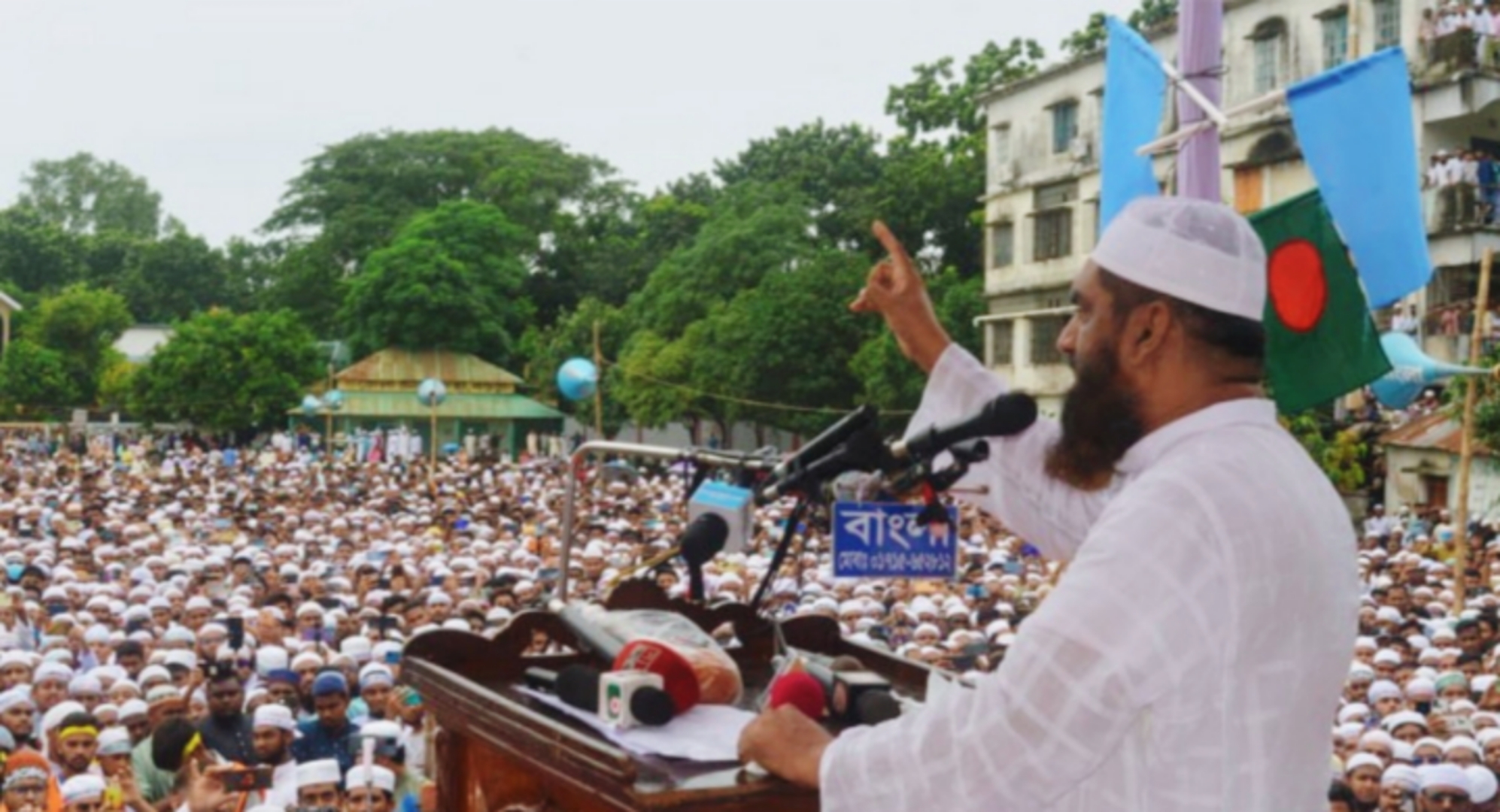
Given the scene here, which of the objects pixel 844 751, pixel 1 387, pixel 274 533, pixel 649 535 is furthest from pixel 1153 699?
pixel 1 387

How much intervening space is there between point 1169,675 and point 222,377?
133 ft

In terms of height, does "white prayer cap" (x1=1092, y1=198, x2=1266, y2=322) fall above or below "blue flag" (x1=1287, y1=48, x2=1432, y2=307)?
below

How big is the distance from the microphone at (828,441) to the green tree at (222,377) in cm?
3972

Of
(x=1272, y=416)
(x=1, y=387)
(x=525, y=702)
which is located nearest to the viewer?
(x=1272, y=416)

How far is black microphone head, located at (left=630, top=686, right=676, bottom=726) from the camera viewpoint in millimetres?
2227

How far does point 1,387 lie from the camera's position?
44.3 metres

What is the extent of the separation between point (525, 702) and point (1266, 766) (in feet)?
3.54

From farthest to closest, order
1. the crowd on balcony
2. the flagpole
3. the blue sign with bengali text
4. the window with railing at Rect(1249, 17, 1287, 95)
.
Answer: the window with railing at Rect(1249, 17, 1287, 95)
the crowd on balcony
the flagpole
the blue sign with bengali text

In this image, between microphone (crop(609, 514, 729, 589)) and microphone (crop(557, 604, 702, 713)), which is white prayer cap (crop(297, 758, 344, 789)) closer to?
microphone (crop(609, 514, 729, 589))

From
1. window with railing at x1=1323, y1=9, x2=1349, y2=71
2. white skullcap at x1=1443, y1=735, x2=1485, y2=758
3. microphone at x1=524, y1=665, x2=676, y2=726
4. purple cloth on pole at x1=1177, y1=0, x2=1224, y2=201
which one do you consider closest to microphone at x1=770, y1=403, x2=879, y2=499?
microphone at x1=524, y1=665, x2=676, y2=726

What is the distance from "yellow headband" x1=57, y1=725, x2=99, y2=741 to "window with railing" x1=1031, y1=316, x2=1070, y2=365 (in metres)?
25.2

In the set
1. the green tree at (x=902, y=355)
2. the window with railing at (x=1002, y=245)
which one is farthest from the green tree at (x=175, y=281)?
the window with railing at (x=1002, y=245)

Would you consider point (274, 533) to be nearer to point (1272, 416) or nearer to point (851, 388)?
point (851, 388)

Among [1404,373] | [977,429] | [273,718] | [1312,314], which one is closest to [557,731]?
[977,429]
